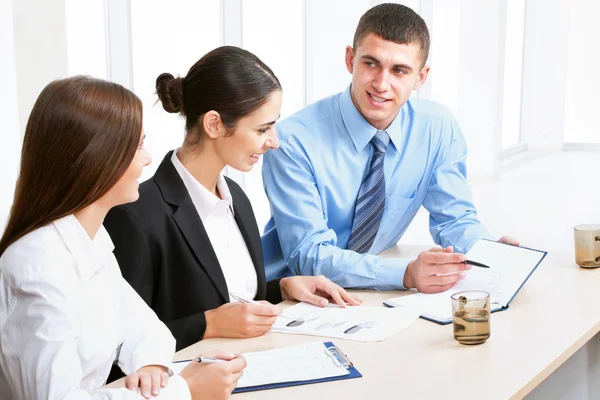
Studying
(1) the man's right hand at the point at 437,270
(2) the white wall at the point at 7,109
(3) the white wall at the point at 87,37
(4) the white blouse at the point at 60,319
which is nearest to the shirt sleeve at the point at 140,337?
(4) the white blouse at the point at 60,319

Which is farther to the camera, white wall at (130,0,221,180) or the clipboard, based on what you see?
white wall at (130,0,221,180)

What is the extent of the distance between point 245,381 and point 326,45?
5.23 metres

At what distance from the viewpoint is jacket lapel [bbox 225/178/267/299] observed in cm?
238

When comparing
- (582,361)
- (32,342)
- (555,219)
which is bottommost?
(555,219)

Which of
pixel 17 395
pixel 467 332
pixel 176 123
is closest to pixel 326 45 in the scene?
pixel 176 123

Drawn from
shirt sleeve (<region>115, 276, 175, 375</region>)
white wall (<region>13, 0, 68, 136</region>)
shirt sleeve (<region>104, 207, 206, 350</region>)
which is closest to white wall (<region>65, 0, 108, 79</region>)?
white wall (<region>13, 0, 68, 136</region>)

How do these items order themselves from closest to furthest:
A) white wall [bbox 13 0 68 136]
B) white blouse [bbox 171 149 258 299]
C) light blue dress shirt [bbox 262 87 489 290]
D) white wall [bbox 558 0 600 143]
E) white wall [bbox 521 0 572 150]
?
white blouse [bbox 171 149 258 299] < light blue dress shirt [bbox 262 87 489 290] < white wall [bbox 13 0 68 136] < white wall [bbox 521 0 572 150] < white wall [bbox 558 0 600 143]

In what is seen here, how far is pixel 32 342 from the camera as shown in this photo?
1.45 metres

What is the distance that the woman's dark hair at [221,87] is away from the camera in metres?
2.25

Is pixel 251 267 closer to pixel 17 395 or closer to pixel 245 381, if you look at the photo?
pixel 245 381

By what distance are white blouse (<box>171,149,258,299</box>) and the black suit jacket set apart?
2.3 inches

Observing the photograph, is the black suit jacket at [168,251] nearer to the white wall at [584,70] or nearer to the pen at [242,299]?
the pen at [242,299]

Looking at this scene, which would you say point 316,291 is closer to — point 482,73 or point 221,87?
point 221,87

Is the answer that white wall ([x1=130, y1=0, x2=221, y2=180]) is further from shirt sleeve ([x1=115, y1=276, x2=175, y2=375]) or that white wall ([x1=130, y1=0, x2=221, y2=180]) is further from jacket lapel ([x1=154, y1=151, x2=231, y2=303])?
shirt sleeve ([x1=115, y1=276, x2=175, y2=375])
